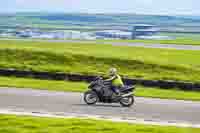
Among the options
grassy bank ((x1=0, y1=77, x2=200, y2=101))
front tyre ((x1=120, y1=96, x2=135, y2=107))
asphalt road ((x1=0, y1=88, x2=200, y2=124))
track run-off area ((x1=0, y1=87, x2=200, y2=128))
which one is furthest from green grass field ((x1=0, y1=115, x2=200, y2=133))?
grassy bank ((x1=0, y1=77, x2=200, y2=101))

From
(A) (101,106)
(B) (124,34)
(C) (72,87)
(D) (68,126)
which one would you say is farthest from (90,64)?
(B) (124,34)

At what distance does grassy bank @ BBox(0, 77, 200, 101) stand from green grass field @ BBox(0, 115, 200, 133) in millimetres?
10662

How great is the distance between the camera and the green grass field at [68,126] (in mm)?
14651

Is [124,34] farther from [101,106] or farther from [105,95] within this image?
[101,106]

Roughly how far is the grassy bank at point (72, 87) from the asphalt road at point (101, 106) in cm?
174

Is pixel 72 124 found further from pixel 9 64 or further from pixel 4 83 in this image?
pixel 9 64

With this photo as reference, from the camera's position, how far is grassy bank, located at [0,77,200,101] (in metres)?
27.4

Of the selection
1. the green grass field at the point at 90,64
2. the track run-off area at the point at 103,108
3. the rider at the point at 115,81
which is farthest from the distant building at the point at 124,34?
the rider at the point at 115,81

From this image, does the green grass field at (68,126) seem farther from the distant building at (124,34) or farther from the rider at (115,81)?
the distant building at (124,34)

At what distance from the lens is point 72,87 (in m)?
28.8

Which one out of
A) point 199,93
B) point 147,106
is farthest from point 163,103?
point 199,93

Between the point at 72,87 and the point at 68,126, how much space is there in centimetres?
1351

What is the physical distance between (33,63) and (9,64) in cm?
170

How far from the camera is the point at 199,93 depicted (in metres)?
29.9
